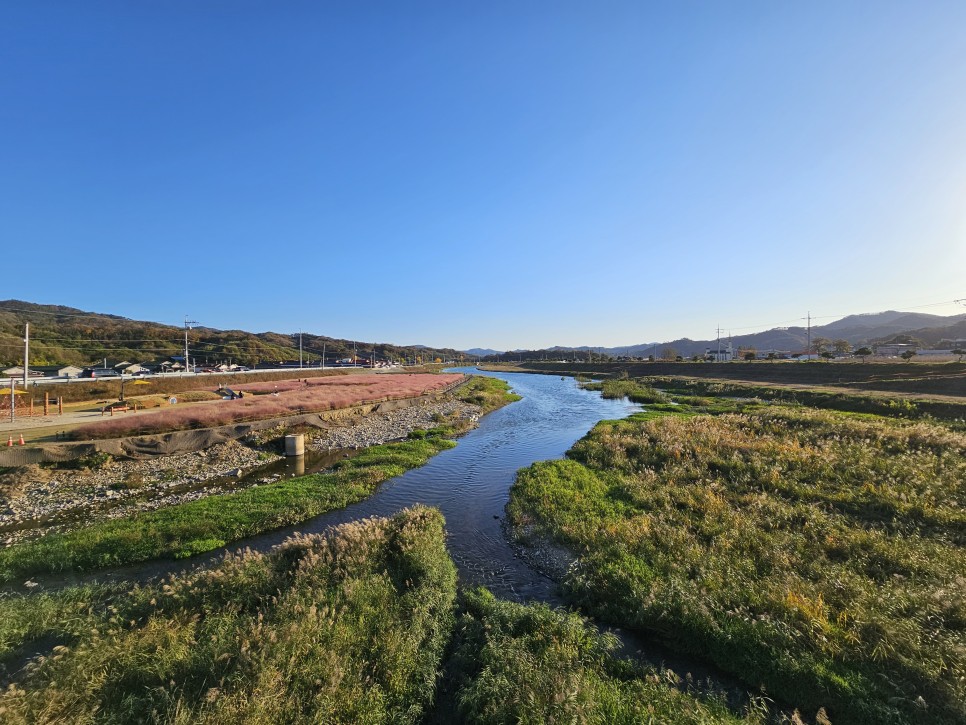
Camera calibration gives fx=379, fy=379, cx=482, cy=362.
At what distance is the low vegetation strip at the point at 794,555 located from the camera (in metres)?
6.13

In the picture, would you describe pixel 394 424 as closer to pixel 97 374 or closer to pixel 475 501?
pixel 475 501

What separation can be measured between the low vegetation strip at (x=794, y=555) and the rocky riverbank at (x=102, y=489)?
49.5ft

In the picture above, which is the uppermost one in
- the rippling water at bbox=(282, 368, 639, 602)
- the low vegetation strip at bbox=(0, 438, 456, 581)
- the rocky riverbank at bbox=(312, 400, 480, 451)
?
the low vegetation strip at bbox=(0, 438, 456, 581)

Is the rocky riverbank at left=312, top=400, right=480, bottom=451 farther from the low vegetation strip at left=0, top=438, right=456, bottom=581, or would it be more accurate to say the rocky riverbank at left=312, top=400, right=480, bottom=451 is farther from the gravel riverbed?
the low vegetation strip at left=0, top=438, right=456, bottom=581

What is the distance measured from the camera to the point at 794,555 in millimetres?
9789

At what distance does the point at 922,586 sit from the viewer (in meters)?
8.15

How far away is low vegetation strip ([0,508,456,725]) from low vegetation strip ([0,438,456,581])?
242 centimetres

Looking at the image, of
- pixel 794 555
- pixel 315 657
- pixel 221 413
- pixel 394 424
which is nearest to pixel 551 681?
pixel 315 657

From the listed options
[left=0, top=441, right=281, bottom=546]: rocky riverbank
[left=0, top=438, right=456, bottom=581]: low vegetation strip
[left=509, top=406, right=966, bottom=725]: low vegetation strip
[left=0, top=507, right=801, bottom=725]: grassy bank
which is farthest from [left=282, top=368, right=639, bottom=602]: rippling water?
A: [left=0, top=441, right=281, bottom=546]: rocky riverbank

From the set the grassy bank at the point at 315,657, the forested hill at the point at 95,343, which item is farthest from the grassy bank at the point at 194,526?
the forested hill at the point at 95,343

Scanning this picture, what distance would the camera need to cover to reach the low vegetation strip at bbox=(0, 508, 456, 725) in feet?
16.0

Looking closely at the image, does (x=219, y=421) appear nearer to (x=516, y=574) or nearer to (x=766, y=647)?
(x=516, y=574)

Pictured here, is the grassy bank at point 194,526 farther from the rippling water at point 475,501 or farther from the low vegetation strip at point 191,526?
the rippling water at point 475,501

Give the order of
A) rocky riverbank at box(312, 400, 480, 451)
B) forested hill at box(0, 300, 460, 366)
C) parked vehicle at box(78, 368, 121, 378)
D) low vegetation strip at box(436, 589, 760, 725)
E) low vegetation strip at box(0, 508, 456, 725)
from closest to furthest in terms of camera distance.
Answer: low vegetation strip at box(0, 508, 456, 725) → low vegetation strip at box(436, 589, 760, 725) → rocky riverbank at box(312, 400, 480, 451) → parked vehicle at box(78, 368, 121, 378) → forested hill at box(0, 300, 460, 366)
